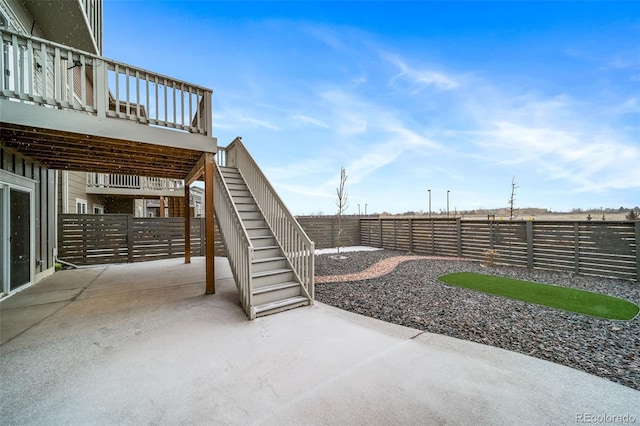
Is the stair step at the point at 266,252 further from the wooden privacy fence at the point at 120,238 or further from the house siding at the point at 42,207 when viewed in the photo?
the wooden privacy fence at the point at 120,238

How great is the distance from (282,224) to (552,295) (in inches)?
218

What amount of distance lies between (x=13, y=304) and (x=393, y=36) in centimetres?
1238

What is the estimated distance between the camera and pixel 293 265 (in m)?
4.51

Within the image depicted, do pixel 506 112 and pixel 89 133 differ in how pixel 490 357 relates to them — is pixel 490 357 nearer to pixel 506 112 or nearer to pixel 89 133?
pixel 89 133

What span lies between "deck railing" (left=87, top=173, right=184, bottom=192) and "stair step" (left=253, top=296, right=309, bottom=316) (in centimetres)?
999

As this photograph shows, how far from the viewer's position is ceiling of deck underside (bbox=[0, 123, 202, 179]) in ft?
12.8

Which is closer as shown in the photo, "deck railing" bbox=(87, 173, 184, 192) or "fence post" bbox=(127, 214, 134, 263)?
"fence post" bbox=(127, 214, 134, 263)

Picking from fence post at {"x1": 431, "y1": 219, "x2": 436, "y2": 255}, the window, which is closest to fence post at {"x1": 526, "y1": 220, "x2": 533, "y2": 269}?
fence post at {"x1": 431, "y1": 219, "x2": 436, "y2": 255}

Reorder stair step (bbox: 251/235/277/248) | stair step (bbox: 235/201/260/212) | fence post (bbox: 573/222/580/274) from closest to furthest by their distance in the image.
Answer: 1. stair step (bbox: 251/235/277/248)
2. stair step (bbox: 235/201/260/212)
3. fence post (bbox: 573/222/580/274)

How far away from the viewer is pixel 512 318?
3615 millimetres

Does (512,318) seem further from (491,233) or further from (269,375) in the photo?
(491,233)

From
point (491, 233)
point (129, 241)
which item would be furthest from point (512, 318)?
point (129, 241)

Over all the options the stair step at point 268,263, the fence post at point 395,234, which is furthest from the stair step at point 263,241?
the fence post at point 395,234

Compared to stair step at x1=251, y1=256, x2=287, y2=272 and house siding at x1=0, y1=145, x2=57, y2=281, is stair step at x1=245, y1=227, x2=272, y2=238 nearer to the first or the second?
stair step at x1=251, y1=256, x2=287, y2=272
